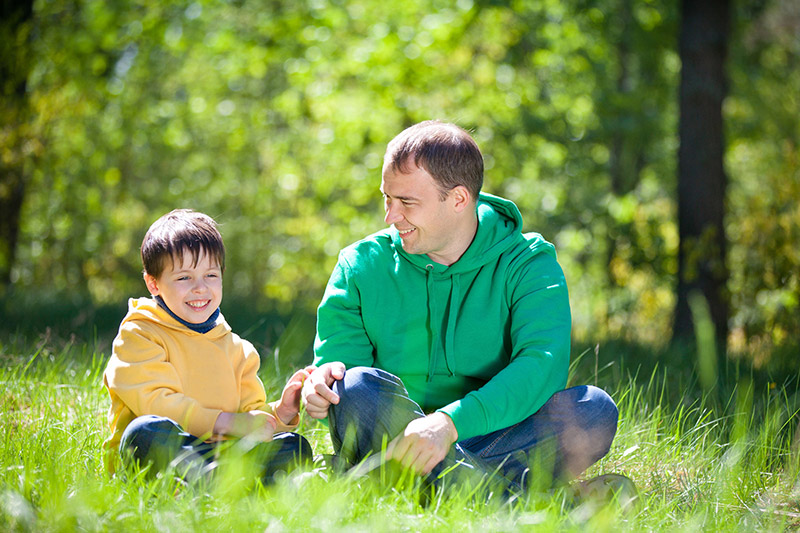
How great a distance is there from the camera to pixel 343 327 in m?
2.72

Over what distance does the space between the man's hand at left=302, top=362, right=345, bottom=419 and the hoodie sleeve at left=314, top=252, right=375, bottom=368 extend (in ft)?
0.51

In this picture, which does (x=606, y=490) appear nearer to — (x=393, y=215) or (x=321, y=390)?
(x=321, y=390)

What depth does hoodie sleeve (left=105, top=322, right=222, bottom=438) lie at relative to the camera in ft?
7.61

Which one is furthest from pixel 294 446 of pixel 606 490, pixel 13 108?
pixel 13 108

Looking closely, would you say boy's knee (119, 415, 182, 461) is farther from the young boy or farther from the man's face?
the man's face

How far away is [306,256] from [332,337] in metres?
8.97

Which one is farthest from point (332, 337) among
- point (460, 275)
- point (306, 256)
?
point (306, 256)

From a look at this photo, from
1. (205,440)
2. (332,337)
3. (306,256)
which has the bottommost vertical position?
(306,256)

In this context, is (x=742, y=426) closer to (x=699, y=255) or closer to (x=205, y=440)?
(x=205, y=440)

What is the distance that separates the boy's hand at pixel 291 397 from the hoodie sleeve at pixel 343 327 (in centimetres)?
9

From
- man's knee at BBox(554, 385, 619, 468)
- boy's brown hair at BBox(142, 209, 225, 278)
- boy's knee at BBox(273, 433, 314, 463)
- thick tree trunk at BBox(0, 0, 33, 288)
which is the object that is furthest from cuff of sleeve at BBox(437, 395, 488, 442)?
thick tree trunk at BBox(0, 0, 33, 288)

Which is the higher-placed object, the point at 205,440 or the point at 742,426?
the point at 205,440

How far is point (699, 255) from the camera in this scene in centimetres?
599

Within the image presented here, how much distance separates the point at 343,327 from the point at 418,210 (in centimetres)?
48
